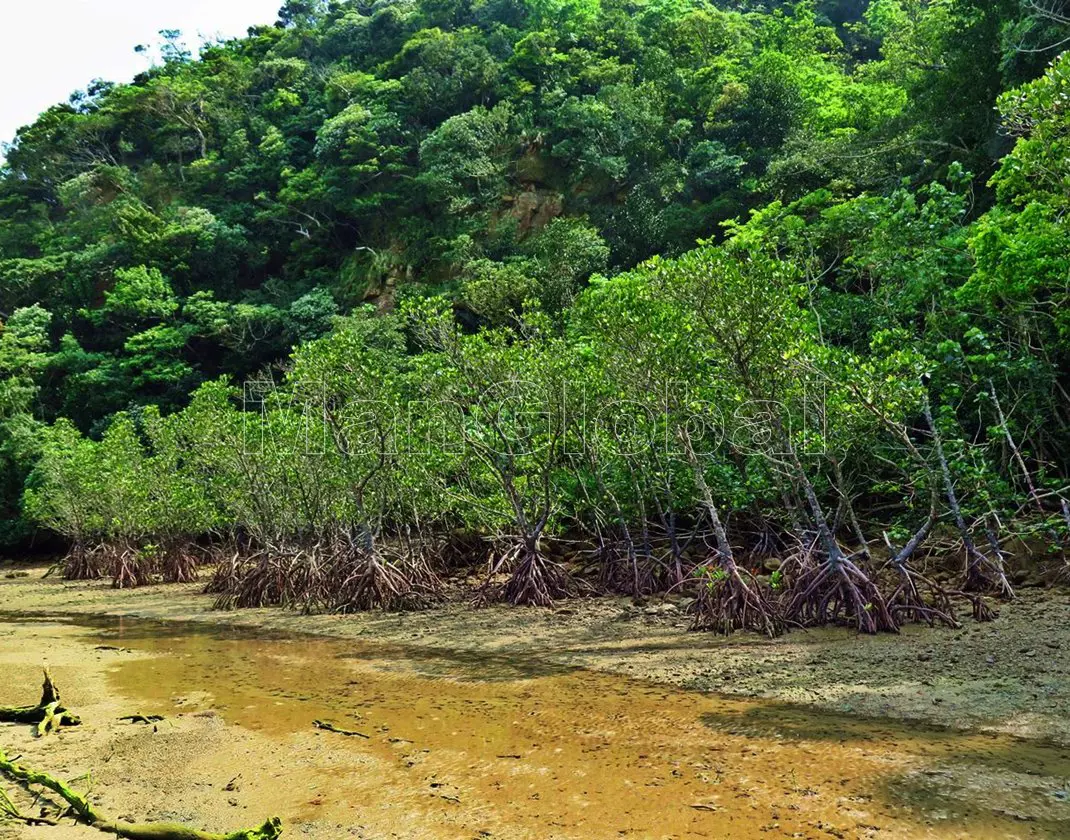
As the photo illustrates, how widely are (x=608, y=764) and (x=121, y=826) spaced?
3.39m

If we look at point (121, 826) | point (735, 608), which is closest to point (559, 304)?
point (735, 608)

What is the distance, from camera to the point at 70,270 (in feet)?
122

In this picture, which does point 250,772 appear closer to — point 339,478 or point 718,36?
point 339,478

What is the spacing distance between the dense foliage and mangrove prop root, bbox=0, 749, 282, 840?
23.5 feet

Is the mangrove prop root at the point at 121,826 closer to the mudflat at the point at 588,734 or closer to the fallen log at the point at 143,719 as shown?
the mudflat at the point at 588,734

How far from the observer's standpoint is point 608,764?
18.7 ft

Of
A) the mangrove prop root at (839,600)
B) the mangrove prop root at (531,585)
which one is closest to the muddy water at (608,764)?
the mangrove prop root at (839,600)

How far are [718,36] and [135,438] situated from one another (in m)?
32.1

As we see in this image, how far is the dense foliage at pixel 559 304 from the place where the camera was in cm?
1049

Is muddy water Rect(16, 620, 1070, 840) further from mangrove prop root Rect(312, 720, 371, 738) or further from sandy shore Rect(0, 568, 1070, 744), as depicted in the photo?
sandy shore Rect(0, 568, 1070, 744)

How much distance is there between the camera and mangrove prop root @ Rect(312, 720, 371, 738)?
667 cm

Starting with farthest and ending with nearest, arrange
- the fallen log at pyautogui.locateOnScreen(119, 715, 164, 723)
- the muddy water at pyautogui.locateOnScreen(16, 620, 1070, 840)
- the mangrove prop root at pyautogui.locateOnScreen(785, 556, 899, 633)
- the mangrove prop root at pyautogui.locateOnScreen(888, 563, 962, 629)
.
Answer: the mangrove prop root at pyautogui.locateOnScreen(888, 563, 962, 629) → the mangrove prop root at pyautogui.locateOnScreen(785, 556, 899, 633) → the fallen log at pyautogui.locateOnScreen(119, 715, 164, 723) → the muddy water at pyautogui.locateOnScreen(16, 620, 1070, 840)

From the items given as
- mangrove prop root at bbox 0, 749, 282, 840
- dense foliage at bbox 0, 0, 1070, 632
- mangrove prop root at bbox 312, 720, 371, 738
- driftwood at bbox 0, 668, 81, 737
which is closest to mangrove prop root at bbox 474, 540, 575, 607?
dense foliage at bbox 0, 0, 1070, 632

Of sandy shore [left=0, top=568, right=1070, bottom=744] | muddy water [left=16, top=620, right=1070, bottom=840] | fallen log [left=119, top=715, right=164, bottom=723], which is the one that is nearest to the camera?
muddy water [left=16, top=620, right=1070, bottom=840]
